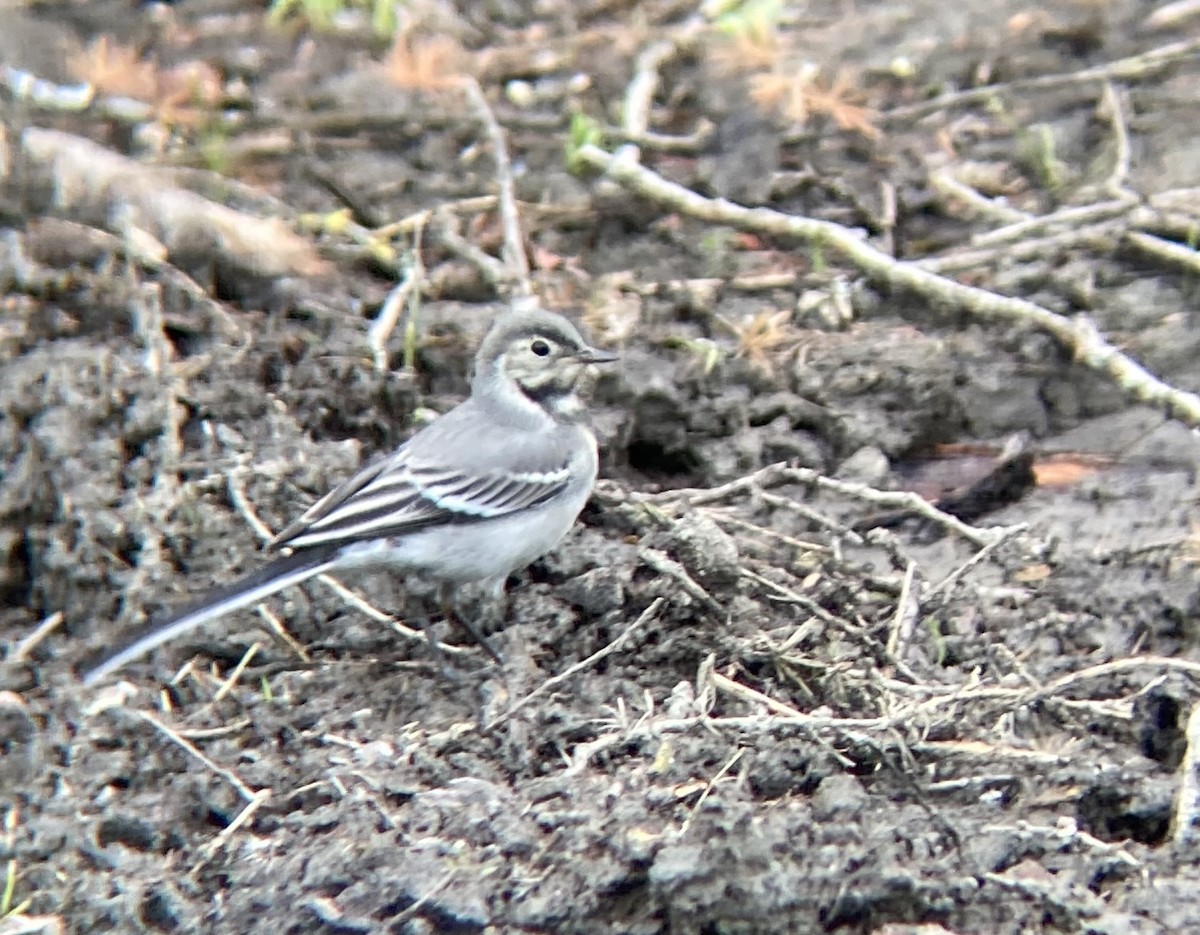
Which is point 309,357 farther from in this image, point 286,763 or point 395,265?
point 286,763

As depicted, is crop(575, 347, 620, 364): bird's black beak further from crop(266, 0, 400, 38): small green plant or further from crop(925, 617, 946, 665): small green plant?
crop(266, 0, 400, 38): small green plant

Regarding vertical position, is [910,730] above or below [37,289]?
below

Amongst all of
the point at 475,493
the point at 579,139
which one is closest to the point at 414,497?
the point at 475,493

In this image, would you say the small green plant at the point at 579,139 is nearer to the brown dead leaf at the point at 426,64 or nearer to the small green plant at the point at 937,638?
the brown dead leaf at the point at 426,64

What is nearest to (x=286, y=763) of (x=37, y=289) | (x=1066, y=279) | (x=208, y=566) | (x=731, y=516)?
(x=208, y=566)

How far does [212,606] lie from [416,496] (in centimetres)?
85

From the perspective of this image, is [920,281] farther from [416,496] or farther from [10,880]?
[10,880]

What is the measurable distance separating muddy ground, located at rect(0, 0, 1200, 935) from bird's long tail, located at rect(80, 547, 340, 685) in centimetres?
27

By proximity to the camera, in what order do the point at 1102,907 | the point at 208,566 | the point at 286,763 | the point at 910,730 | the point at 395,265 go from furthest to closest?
the point at 395,265, the point at 208,566, the point at 286,763, the point at 910,730, the point at 1102,907

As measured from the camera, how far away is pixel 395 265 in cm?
636

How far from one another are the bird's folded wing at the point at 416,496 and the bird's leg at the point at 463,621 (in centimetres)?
28

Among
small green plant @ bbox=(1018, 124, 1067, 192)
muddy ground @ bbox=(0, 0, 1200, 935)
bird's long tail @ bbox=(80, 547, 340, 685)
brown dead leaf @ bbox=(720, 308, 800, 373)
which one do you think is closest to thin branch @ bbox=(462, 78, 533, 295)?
muddy ground @ bbox=(0, 0, 1200, 935)

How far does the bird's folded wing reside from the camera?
4.70 metres

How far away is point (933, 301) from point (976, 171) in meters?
1.05
